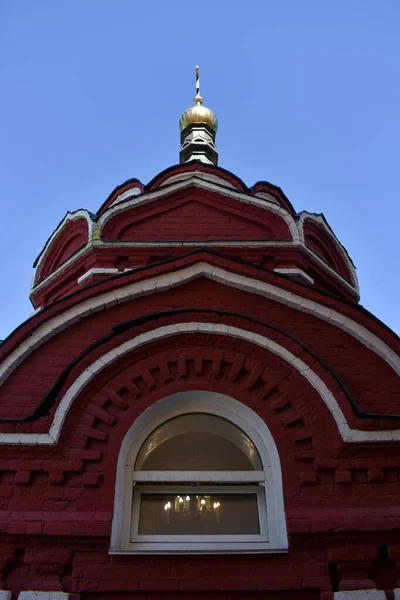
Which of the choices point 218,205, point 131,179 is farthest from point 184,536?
point 131,179

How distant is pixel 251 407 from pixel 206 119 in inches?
427

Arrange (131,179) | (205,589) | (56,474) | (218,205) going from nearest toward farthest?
(205,589) → (56,474) → (218,205) → (131,179)

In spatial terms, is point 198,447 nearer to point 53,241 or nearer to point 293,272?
point 293,272

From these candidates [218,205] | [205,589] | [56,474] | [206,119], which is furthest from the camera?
[206,119]

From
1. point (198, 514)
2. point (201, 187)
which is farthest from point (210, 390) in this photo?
point (201, 187)

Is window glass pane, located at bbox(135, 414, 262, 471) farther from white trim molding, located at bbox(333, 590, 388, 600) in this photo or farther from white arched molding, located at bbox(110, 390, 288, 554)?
white trim molding, located at bbox(333, 590, 388, 600)

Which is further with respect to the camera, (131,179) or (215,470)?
(131,179)

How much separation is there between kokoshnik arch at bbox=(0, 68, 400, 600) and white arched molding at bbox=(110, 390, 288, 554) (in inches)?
0.5

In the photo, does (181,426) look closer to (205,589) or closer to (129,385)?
(129,385)

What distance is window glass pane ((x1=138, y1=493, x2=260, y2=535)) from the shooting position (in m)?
3.85

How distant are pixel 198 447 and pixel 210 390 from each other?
1.47 feet

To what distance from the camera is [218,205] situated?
693cm

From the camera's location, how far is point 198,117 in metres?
13.6

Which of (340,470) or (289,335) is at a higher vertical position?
(289,335)
